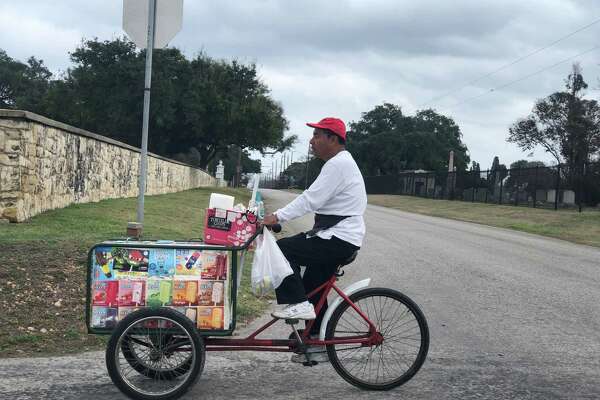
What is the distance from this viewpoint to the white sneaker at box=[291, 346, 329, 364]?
4691 millimetres

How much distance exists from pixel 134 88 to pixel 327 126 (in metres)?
40.0

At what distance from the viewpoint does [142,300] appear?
441 centimetres

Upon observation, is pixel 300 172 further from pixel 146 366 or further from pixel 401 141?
pixel 146 366

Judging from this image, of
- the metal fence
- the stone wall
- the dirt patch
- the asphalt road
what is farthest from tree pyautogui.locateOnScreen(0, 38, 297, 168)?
the dirt patch

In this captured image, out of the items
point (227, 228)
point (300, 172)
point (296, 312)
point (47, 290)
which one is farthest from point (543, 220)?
point (300, 172)

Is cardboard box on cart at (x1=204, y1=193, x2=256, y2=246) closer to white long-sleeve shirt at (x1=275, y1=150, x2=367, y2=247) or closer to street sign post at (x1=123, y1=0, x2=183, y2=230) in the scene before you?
white long-sleeve shirt at (x1=275, y1=150, x2=367, y2=247)

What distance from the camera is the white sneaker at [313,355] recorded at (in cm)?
469

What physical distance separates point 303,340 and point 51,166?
8814mm

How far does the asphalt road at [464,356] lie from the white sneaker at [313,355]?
0.20 metres

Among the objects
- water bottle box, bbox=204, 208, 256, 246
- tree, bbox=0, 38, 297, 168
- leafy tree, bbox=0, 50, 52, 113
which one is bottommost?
water bottle box, bbox=204, 208, 256, 246

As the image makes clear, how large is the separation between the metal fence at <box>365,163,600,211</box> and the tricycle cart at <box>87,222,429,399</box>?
28.5 meters

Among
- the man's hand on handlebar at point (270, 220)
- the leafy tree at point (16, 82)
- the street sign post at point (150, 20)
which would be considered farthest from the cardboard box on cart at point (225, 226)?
the leafy tree at point (16, 82)

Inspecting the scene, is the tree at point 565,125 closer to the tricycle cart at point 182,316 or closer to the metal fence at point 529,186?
the metal fence at point 529,186

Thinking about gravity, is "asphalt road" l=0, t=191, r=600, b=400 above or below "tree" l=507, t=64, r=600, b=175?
below
